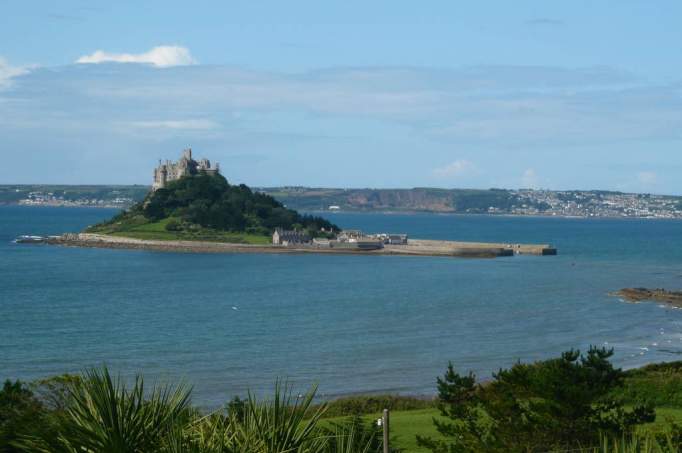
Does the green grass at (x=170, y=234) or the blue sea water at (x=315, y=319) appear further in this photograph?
the green grass at (x=170, y=234)

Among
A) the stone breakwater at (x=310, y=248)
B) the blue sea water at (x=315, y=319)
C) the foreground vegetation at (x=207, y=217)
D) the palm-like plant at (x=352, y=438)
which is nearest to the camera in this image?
the palm-like plant at (x=352, y=438)

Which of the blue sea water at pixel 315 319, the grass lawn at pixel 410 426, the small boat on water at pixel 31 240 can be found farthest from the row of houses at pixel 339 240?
the grass lawn at pixel 410 426

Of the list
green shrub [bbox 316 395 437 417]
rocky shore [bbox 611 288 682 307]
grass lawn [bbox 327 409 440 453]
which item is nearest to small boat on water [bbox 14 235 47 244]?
rocky shore [bbox 611 288 682 307]

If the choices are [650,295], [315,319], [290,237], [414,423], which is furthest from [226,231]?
[414,423]

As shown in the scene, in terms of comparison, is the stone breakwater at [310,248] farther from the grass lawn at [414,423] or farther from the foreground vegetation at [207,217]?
the grass lawn at [414,423]

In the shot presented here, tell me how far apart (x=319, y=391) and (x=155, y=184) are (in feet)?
366

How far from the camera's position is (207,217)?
116812 mm

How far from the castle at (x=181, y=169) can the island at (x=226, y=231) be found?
11.8 inches

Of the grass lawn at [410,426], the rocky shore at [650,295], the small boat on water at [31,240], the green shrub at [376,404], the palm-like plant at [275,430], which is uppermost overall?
the palm-like plant at [275,430]

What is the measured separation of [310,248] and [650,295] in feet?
174

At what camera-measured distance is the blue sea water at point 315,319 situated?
104ft

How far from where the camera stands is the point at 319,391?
90.7 ft

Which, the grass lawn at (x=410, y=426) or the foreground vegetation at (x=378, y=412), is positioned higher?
the foreground vegetation at (x=378, y=412)

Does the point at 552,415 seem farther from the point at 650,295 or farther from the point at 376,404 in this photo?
the point at 650,295
